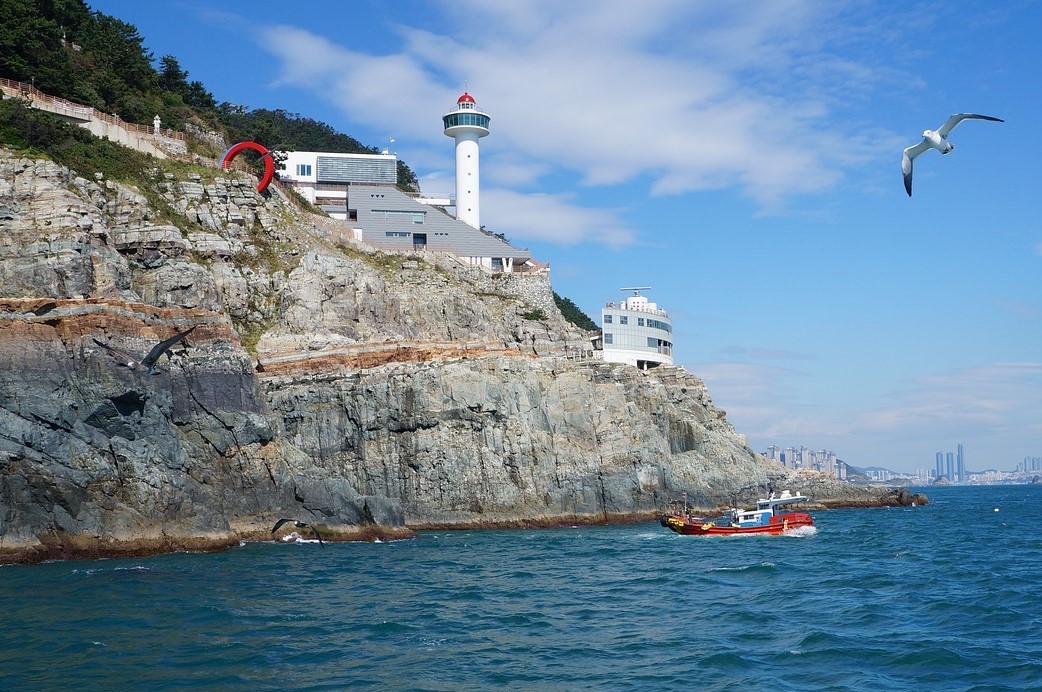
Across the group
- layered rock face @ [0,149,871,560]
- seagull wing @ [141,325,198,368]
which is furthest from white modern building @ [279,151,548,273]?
seagull wing @ [141,325,198,368]

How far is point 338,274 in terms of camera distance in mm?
63406

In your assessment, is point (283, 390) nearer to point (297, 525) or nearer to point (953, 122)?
point (297, 525)

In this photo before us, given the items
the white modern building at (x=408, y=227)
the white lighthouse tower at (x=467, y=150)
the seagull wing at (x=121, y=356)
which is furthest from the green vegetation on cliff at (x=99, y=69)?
A: the seagull wing at (x=121, y=356)

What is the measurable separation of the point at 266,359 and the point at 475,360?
12541 millimetres

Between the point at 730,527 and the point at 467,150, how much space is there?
48919 mm

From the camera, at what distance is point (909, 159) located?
25.4 metres

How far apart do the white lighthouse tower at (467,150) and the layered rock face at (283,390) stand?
15504 millimetres

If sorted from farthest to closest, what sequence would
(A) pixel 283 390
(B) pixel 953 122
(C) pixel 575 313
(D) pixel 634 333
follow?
(C) pixel 575 313 → (D) pixel 634 333 → (A) pixel 283 390 → (B) pixel 953 122

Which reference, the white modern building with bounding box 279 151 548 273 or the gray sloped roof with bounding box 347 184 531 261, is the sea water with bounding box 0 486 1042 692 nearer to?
the white modern building with bounding box 279 151 548 273

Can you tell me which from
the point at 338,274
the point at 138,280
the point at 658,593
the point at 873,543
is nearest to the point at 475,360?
the point at 338,274

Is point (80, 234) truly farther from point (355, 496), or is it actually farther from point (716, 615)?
point (716, 615)

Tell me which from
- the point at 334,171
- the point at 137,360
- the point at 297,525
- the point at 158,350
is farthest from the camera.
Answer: the point at 334,171

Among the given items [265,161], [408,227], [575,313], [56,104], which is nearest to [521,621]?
[56,104]

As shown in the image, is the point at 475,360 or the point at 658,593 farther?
the point at 475,360
